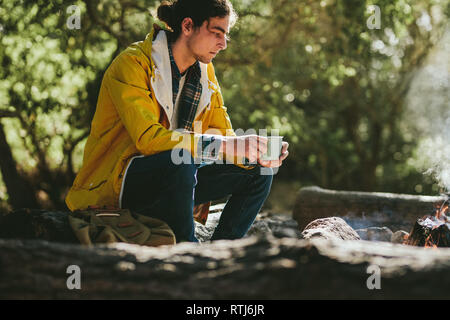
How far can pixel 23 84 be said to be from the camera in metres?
5.48

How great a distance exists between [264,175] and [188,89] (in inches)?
27.0

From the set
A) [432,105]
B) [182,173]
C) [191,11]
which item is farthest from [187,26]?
[432,105]

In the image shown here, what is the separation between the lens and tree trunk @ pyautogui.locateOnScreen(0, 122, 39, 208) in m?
5.01

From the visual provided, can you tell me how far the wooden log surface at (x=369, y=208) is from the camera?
409cm

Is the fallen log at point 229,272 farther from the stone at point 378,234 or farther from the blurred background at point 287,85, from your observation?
the blurred background at point 287,85

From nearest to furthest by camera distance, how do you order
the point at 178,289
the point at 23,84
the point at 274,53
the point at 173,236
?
the point at 178,289
the point at 173,236
the point at 23,84
the point at 274,53

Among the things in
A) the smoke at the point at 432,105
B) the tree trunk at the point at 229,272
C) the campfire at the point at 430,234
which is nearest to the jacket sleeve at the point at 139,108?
the tree trunk at the point at 229,272

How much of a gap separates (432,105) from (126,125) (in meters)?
8.91

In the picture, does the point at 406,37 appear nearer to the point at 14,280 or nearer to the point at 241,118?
the point at 241,118

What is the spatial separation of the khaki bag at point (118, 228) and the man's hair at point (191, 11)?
1166mm

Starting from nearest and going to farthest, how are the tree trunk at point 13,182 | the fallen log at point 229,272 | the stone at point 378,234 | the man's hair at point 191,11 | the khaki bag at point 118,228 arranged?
1. the fallen log at point 229,272
2. the khaki bag at point 118,228
3. the man's hair at point 191,11
4. the stone at point 378,234
5. the tree trunk at point 13,182

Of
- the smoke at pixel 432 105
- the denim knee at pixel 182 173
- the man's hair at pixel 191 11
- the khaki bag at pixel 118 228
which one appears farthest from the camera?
the smoke at pixel 432 105

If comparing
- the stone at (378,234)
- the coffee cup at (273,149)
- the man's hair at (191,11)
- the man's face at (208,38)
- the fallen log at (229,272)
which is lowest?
the stone at (378,234)
